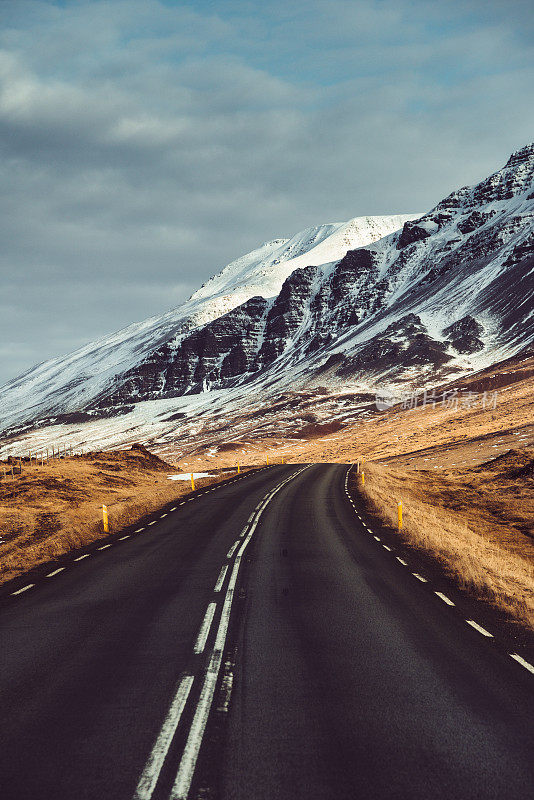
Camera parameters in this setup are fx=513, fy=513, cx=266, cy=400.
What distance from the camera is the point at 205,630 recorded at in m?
8.30

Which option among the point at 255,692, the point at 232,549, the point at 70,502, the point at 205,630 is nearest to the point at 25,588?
the point at 205,630

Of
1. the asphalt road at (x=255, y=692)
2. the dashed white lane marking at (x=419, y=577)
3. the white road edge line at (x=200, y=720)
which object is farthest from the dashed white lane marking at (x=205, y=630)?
the dashed white lane marking at (x=419, y=577)

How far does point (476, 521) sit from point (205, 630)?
68.5 feet

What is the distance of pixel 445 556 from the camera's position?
46.4 feet

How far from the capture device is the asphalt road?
14.7 feet

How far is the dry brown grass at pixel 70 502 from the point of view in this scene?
1614 centimetres

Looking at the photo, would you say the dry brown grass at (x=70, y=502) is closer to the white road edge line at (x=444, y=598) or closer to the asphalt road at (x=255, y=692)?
the asphalt road at (x=255, y=692)

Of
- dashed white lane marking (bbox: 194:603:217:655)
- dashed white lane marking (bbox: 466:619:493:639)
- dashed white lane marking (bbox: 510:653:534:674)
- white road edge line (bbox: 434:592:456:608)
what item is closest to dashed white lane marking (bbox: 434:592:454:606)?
white road edge line (bbox: 434:592:456:608)

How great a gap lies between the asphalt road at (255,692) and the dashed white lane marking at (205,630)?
4 centimetres

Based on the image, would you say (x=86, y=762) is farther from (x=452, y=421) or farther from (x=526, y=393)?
(x=526, y=393)

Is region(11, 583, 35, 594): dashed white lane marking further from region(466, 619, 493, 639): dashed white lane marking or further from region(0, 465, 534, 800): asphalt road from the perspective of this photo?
region(466, 619, 493, 639): dashed white lane marking

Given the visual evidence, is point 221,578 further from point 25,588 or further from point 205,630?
point 25,588

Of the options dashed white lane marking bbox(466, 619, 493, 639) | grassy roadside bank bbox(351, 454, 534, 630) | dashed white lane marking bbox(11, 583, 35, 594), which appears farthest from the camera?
grassy roadside bank bbox(351, 454, 534, 630)

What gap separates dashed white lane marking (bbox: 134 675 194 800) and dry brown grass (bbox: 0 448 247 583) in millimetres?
8422
